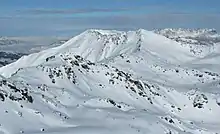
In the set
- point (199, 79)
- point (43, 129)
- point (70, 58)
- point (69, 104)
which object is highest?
point (199, 79)

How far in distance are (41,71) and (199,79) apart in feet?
234

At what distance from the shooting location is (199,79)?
489ft

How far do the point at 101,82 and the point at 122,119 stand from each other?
111 ft

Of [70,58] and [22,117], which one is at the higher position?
[70,58]

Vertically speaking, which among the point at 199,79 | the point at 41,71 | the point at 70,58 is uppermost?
the point at 199,79

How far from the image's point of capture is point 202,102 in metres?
106

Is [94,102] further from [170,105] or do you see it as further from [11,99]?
[170,105]

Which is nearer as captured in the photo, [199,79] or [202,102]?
[202,102]

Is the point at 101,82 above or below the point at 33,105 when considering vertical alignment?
above

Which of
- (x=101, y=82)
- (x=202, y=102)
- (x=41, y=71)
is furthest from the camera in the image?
(x=202, y=102)

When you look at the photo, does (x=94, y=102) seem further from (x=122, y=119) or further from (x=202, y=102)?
(x=202, y=102)

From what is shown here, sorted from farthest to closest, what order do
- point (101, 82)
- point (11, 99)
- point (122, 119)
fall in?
point (101, 82) < point (122, 119) < point (11, 99)

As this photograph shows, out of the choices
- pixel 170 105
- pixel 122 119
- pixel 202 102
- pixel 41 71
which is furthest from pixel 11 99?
pixel 202 102

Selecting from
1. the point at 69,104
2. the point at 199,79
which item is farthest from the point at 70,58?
the point at 199,79
